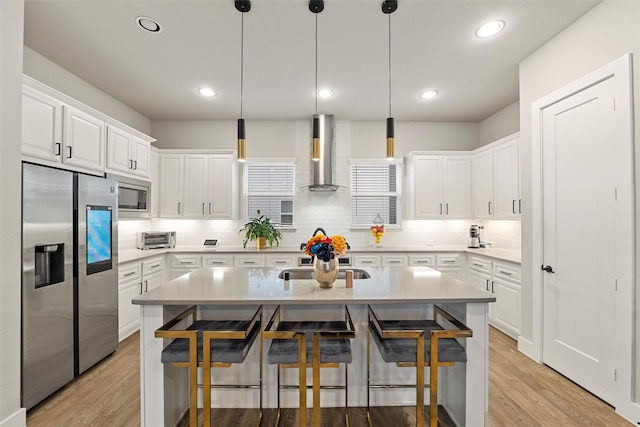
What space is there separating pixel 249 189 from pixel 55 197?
2855mm

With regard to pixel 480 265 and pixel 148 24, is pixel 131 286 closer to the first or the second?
pixel 148 24

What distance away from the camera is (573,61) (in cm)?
258

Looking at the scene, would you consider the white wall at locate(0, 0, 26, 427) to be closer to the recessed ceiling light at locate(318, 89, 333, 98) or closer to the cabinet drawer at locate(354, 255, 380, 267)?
the recessed ceiling light at locate(318, 89, 333, 98)

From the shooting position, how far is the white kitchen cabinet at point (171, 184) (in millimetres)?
4684

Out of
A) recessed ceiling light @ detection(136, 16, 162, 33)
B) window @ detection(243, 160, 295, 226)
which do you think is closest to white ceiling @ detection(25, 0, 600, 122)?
recessed ceiling light @ detection(136, 16, 162, 33)

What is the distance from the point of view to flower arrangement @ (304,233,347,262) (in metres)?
2.05

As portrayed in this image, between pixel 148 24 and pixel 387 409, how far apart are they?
357 centimetres

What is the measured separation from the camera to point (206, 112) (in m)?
4.64

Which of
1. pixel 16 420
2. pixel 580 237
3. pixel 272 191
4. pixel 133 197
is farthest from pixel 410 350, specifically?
pixel 272 191

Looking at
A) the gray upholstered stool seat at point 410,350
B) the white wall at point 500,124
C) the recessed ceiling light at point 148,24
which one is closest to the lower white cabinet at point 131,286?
the recessed ceiling light at point 148,24

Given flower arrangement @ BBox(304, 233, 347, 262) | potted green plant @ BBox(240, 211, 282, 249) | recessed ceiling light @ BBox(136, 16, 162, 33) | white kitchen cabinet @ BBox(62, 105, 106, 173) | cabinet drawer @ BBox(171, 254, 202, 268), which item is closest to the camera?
flower arrangement @ BBox(304, 233, 347, 262)

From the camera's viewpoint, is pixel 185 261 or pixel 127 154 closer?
pixel 127 154

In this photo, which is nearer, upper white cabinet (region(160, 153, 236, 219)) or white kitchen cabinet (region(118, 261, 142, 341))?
white kitchen cabinet (region(118, 261, 142, 341))

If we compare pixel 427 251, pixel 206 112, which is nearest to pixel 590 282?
pixel 427 251
